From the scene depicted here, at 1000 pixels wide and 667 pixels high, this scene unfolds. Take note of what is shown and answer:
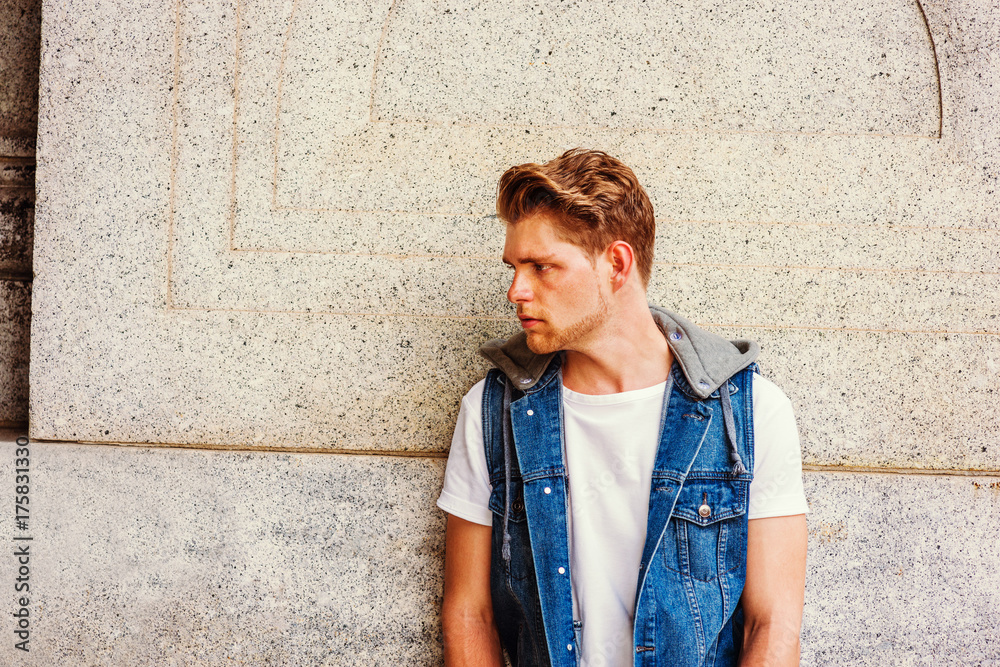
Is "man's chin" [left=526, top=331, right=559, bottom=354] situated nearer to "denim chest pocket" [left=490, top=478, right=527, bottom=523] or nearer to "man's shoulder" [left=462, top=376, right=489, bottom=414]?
"man's shoulder" [left=462, top=376, right=489, bottom=414]

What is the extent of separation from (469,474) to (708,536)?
2.30ft

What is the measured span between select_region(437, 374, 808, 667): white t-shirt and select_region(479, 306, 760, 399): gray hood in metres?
0.09

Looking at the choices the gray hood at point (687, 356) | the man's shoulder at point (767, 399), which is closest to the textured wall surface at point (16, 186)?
the gray hood at point (687, 356)

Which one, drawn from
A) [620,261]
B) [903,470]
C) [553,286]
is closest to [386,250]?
[553,286]

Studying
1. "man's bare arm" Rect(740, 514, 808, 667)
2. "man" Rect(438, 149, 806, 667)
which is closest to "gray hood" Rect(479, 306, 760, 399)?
"man" Rect(438, 149, 806, 667)

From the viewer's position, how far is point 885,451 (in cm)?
232

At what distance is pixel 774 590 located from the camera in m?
1.80

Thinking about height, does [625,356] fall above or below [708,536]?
above

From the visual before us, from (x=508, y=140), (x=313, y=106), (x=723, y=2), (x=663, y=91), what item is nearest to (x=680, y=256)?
(x=663, y=91)

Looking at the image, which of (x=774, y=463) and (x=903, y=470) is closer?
(x=774, y=463)

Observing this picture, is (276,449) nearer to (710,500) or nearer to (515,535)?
(515,535)

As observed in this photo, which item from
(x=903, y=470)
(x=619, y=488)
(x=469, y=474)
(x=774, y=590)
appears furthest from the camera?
(x=903, y=470)

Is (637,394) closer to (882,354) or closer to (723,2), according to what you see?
A: (882,354)

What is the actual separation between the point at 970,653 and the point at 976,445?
0.71 meters
